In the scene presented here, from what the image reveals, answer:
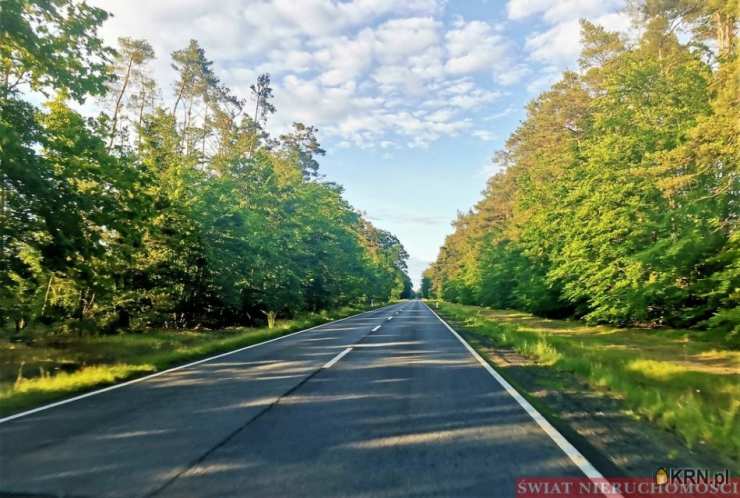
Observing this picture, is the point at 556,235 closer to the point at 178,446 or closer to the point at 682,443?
the point at 682,443

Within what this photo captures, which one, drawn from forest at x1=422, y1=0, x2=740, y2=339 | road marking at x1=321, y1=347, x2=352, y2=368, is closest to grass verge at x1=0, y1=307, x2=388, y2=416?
road marking at x1=321, y1=347, x2=352, y2=368

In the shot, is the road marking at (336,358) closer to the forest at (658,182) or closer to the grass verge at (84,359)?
the grass verge at (84,359)

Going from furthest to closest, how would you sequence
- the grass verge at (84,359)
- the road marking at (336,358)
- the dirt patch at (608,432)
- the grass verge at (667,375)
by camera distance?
the road marking at (336,358)
the grass verge at (84,359)
the grass verge at (667,375)
the dirt patch at (608,432)

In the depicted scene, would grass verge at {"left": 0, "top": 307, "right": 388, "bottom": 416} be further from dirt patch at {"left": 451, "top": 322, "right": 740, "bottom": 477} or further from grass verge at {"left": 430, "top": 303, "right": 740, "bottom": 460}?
grass verge at {"left": 430, "top": 303, "right": 740, "bottom": 460}

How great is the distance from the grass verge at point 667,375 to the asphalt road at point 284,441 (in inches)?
71.4

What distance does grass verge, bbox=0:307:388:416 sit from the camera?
8.16 metres

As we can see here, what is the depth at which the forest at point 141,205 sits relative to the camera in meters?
11.2

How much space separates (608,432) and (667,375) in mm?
6035

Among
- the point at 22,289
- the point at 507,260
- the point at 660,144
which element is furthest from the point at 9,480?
the point at 507,260

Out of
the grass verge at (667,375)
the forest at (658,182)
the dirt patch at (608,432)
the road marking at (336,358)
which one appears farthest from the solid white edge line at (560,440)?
the forest at (658,182)

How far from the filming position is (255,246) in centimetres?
2619

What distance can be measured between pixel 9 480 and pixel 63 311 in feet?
65.0

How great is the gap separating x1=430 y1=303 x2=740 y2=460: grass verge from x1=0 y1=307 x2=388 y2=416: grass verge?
9118 mm

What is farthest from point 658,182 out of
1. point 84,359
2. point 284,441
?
point 84,359
